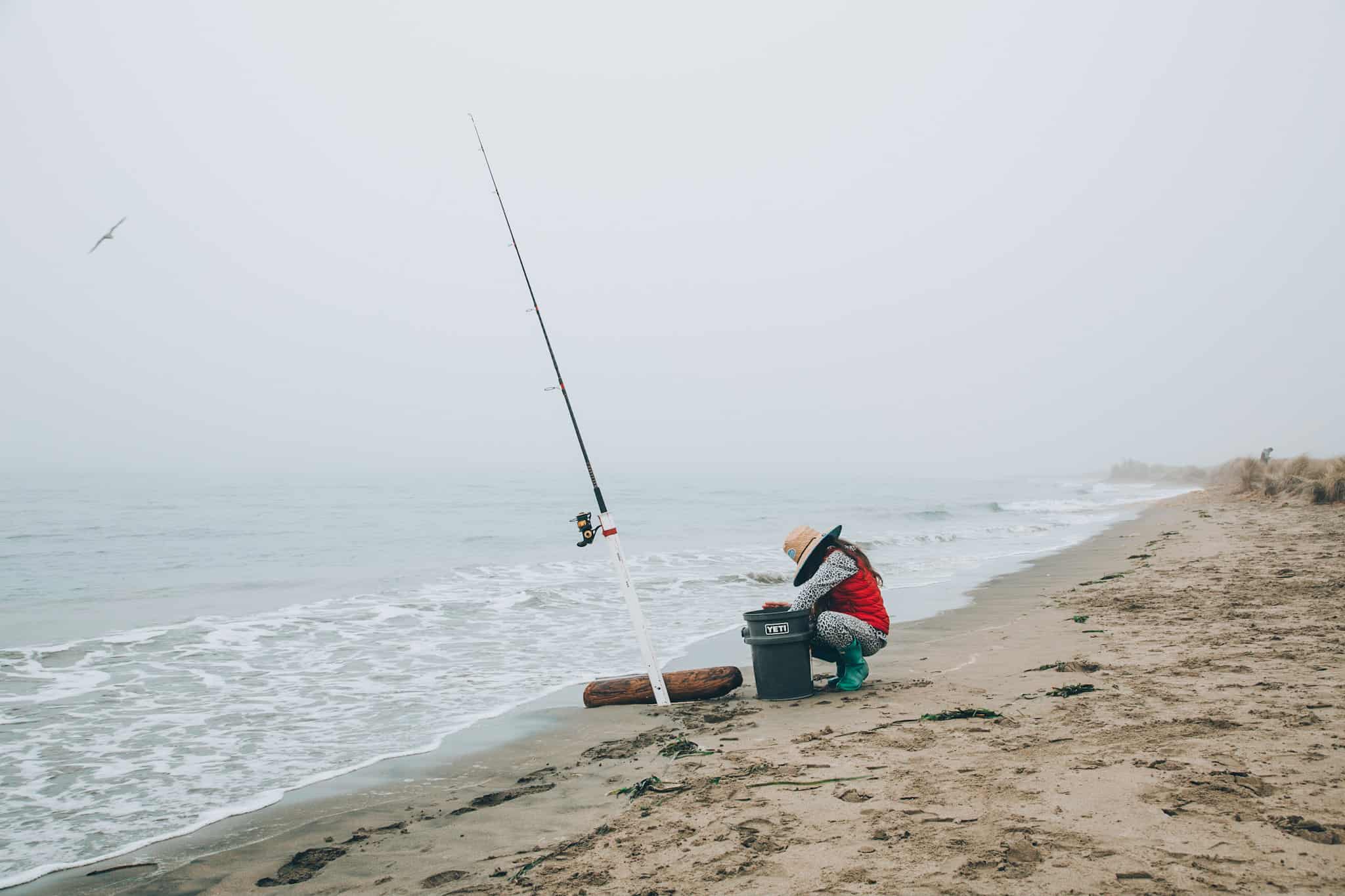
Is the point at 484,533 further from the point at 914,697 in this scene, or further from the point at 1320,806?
the point at 1320,806

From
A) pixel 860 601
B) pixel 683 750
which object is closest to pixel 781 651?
pixel 860 601

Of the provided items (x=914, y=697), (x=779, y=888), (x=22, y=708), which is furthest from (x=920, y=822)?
(x=22, y=708)

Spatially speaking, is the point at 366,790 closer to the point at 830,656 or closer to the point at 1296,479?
the point at 830,656

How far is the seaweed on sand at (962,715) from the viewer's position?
4449 millimetres

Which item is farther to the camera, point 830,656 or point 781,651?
point 830,656

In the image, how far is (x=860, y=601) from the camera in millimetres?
5691

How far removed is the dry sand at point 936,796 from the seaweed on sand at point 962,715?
8cm

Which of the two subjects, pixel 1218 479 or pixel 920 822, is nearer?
pixel 920 822

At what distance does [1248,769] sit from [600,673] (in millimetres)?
5035

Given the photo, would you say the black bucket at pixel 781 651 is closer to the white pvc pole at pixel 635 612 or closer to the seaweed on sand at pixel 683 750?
the white pvc pole at pixel 635 612

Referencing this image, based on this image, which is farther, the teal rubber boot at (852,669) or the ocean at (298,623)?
the teal rubber boot at (852,669)

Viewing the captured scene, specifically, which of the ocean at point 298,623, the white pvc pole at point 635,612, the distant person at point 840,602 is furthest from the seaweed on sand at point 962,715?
the ocean at point 298,623

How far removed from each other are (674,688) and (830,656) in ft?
3.57

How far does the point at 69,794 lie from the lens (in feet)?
15.0
